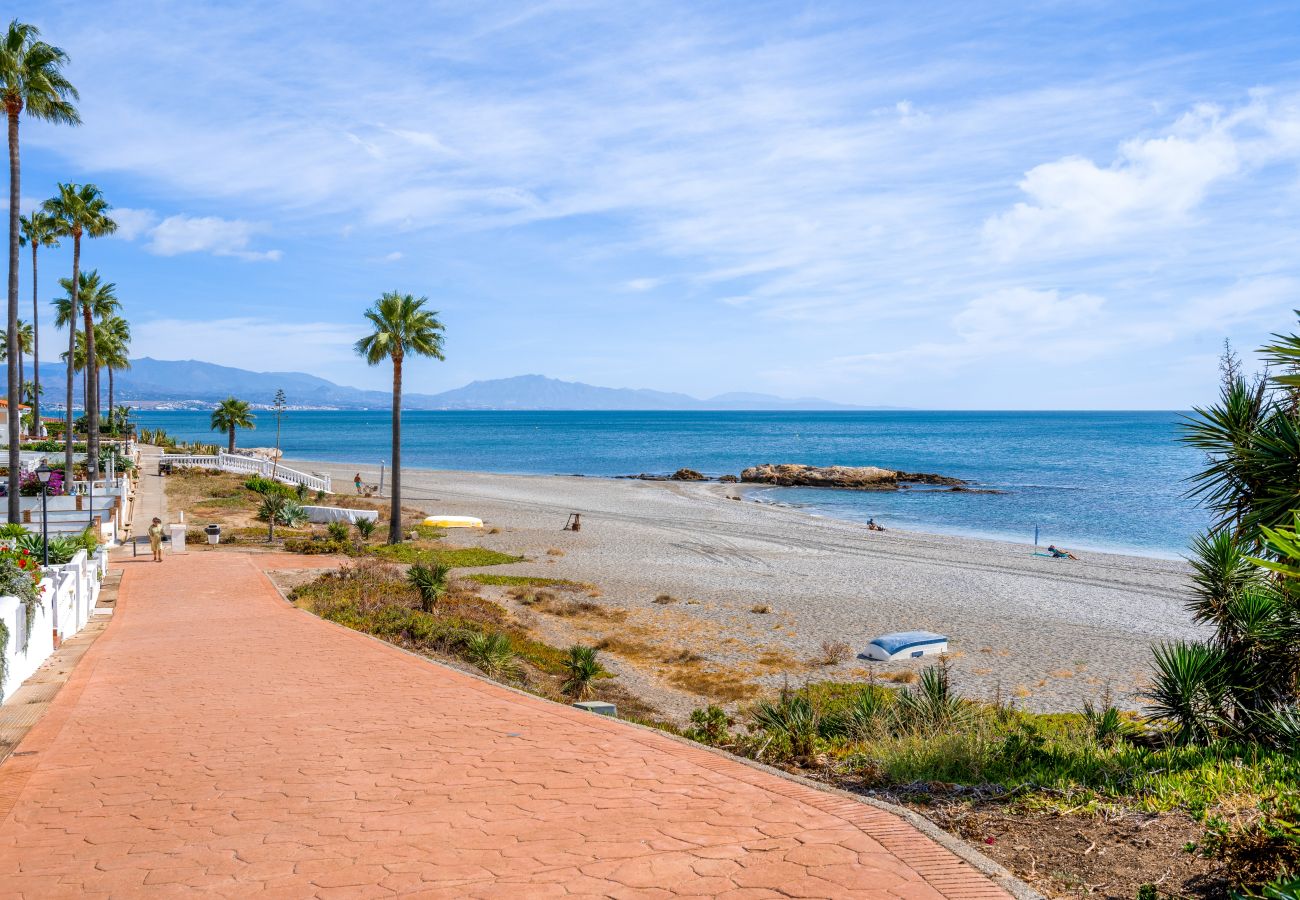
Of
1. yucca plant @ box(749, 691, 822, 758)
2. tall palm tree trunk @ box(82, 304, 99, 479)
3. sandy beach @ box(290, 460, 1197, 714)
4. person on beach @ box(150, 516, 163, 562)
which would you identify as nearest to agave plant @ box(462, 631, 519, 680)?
sandy beach @ box(290, 460, 1197, 714)

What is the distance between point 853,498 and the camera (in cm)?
5991

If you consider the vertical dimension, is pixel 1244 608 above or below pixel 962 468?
above

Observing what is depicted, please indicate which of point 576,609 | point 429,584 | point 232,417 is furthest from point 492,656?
point 232,417

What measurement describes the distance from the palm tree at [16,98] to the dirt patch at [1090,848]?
24081mm

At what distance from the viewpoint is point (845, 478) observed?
69.2 meters

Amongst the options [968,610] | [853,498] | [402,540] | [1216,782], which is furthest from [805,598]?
[853,498]

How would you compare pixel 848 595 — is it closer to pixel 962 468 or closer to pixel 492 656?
pixel 492 656

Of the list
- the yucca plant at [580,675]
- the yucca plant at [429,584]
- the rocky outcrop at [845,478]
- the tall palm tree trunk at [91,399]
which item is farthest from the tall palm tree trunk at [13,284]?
the rocky outcrop at [845,478]

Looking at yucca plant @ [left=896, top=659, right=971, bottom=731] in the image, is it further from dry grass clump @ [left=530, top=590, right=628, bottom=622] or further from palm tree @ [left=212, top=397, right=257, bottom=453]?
palm tree @ [left=212, top=397, right=257, bottom=453]

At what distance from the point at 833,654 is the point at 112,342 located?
6184 centimetres

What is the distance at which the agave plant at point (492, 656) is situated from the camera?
43.9 feet

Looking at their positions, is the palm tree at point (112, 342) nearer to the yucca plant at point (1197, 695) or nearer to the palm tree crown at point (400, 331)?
the palm tree crown at point (400, 331)

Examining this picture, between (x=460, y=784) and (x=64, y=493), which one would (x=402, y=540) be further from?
(x=460, y=784)

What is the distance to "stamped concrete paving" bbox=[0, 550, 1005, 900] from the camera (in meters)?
5.59
